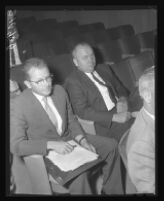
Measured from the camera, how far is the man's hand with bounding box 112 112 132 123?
5.16 ft

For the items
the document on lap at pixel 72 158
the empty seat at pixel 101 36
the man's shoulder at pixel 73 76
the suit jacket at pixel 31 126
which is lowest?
the document on lap at pixel 72 158

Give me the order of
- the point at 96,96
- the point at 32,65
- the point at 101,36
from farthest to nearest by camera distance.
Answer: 1. the point at 101,36
2. the point at 96,96
3. the point at 32,65

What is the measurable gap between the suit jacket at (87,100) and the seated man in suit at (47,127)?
4 cm

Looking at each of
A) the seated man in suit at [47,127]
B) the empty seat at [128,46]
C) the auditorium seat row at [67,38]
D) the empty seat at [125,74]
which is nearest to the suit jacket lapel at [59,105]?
the seated man in suit at [47,127]

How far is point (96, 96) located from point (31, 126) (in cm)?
35

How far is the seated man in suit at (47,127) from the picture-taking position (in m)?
1.47

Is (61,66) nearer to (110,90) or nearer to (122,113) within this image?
(110,90)

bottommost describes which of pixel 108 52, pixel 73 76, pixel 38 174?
pixel 38 174

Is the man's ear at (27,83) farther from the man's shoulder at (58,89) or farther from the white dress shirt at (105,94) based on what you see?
the white dress shirt at (105,94)

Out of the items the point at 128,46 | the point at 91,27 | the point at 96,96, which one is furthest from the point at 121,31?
the point at 96,96

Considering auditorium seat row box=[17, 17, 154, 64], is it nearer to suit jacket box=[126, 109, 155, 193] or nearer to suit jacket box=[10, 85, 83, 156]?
suit jacket box=[10, 85, 83, 156]

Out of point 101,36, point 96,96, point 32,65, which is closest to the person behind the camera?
point 32,65

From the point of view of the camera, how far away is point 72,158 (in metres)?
1.49
